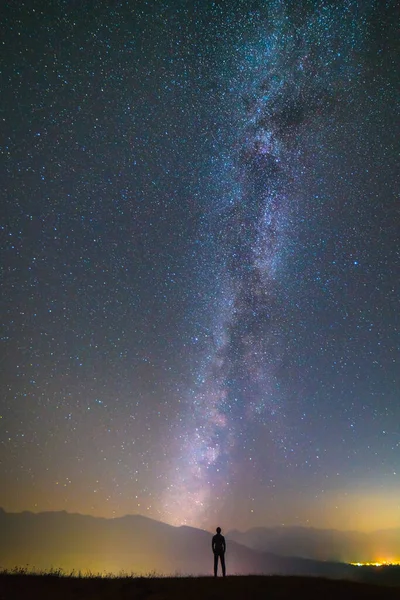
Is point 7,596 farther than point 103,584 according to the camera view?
No

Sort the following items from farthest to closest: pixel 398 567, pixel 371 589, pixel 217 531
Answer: pixel 398 567
pixel 217 531
pixel 371 589

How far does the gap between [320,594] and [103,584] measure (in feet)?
18.9

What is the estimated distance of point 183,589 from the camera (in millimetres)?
10438

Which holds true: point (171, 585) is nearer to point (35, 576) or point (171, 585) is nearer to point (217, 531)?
point (217, 531)

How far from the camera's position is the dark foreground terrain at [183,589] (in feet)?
32.4

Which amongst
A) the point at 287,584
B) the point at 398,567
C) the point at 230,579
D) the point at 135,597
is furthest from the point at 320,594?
the point at 398,567

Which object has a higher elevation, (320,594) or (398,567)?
(320,594)

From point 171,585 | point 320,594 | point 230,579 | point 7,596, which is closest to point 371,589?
point 320,594

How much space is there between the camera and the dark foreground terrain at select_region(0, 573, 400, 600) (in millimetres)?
9867

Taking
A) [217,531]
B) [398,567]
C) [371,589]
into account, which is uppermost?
[217,531]

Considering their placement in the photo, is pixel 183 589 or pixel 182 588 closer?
pixel 183 589

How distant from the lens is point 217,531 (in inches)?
498

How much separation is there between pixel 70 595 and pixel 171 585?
8.44 ft

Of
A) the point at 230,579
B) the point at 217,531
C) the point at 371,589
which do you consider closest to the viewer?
the point at 371,589
